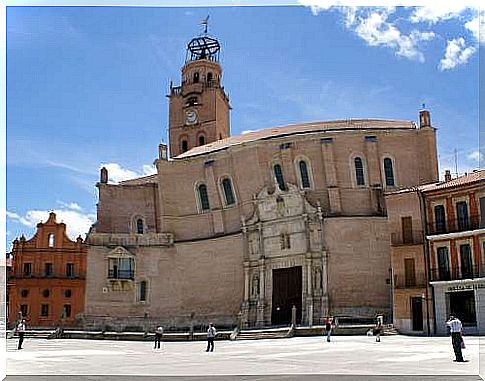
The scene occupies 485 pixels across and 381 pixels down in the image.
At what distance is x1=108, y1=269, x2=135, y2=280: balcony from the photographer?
5329cm

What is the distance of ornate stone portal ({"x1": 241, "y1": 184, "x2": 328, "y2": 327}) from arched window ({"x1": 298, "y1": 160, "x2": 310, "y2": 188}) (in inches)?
40.1

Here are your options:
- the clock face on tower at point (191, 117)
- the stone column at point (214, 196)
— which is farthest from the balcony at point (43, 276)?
the clock face on tower at point (191, 117)

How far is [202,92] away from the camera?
77188 mm

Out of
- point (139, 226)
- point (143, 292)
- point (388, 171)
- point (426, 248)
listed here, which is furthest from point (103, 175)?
point (426, 248)

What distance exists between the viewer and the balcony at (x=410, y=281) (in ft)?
123

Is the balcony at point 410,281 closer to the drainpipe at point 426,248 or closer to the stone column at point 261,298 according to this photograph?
the drainpipe at point 426,248

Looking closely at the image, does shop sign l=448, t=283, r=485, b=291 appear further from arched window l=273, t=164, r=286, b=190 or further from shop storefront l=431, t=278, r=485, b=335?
arched window l=273, t=164, r=286, b=190

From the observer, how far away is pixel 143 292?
54000 mm

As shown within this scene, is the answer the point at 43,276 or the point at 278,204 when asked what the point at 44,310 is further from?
the point at 278,204

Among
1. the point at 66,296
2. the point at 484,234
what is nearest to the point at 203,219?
the point at 66,296

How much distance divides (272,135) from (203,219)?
9.04 metres

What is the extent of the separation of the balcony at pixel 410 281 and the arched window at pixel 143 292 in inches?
907

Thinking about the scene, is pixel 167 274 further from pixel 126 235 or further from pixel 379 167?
pixel 379 167

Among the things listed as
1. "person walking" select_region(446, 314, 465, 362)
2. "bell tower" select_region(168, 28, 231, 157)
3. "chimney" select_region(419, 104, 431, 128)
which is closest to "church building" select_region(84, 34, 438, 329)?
"chimney" select_region(419, 104, 431, 128)
